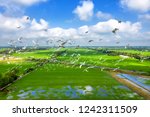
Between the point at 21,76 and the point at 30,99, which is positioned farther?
the point at 21,76

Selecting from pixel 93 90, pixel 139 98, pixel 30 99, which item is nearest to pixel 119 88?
pixel 93 90

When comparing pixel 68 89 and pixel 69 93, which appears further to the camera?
pixel 68 89

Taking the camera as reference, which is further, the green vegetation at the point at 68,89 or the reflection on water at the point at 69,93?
the green vegetation at the point at 68,89

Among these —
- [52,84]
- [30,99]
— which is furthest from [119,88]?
[30,99]

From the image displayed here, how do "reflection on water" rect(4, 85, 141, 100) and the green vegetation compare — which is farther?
the green vegetation

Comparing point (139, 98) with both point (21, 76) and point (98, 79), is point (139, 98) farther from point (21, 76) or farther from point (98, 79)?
point (21, 76)

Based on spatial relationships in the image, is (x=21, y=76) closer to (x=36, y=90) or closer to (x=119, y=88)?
(x=36, y=90)

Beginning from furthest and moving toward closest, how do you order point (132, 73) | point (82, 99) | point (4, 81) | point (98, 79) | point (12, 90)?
point (132, 73)
point (98, 79)
point (4, 81)
point (12, 90)
point (82, 99)

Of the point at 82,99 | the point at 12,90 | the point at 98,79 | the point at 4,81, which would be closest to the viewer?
the point at 82,99
